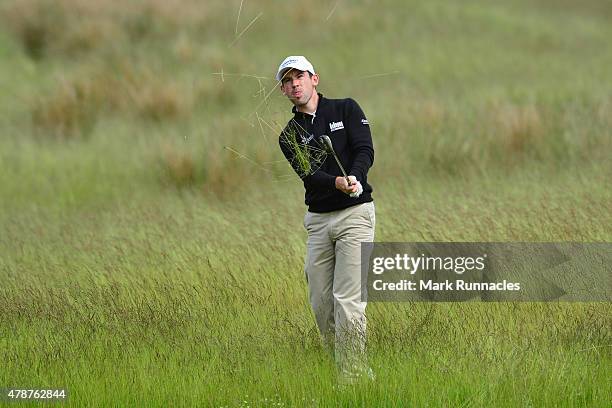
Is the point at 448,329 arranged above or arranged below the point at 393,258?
below

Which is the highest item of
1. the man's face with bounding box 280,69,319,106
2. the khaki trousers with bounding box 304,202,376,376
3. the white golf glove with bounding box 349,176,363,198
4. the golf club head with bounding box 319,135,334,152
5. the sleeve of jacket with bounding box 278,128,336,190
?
the man's face with bounding box 280,69,319,106

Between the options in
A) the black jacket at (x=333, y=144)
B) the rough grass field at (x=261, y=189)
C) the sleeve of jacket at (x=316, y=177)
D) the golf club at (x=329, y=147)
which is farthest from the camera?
the rough grass field at (x=261, y=189)

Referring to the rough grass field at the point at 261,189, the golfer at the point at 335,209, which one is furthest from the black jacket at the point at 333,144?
the rough grass field at the point at 261,189

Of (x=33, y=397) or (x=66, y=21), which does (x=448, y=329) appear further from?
(x=66, y=21)

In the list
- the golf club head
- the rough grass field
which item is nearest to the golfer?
the golf club head

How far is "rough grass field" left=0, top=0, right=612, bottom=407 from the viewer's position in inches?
263

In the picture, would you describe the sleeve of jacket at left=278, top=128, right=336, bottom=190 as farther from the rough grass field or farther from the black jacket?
the rough grass field

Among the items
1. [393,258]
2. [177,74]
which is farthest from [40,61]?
[393,258]

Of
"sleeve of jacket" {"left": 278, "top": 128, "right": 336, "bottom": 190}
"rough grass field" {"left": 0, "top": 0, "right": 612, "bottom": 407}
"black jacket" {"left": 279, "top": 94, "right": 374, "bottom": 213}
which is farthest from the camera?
"rough grass field" {"left": 0, "top": 0, "right": 612, "bottom": 407}

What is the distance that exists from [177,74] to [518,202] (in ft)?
31.3

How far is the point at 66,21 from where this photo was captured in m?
22.2

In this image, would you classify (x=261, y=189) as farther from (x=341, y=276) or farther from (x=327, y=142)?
(x=327, y=142)

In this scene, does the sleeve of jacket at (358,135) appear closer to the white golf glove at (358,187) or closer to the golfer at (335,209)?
the golfer at (335,209)

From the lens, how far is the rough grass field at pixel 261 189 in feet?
21.9
